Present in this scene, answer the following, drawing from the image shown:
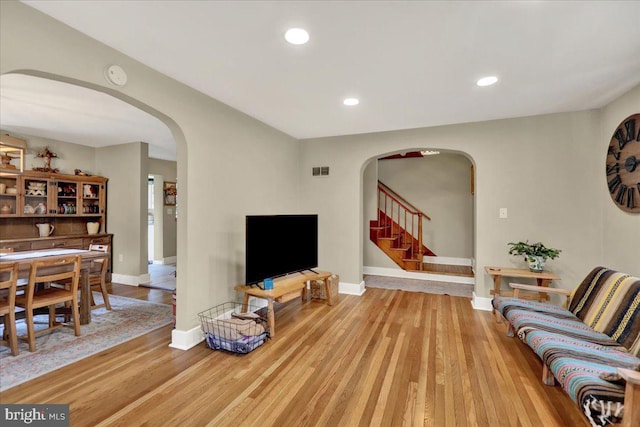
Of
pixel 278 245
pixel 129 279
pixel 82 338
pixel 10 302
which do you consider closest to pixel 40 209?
pixel 129 279

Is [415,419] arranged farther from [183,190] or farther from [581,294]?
[183,190]

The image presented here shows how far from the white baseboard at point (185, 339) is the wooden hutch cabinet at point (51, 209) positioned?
3.60 m

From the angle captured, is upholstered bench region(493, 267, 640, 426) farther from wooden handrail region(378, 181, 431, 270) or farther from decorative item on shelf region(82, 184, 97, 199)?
decorative item on shelf region(82, 184, 97, 199)

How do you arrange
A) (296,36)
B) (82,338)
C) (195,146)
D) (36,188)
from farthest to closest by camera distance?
(36,188)
(82,338)
(195,146)
(296,36)

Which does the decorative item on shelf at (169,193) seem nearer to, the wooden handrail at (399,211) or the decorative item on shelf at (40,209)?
the decorative item on shelf at (40,209)

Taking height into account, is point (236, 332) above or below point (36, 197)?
below

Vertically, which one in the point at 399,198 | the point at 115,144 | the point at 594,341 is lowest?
the point at 594,341

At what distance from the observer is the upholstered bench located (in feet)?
4.68

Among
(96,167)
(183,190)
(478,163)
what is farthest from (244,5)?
(96,167)

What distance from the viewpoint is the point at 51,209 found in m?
4.92

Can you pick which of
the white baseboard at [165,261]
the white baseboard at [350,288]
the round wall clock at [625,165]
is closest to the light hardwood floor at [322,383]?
the white baseboard at [350,288]

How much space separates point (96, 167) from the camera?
562 cm

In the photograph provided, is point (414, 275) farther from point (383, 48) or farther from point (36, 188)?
point (36, 188)

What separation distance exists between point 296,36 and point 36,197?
547 centimetres
